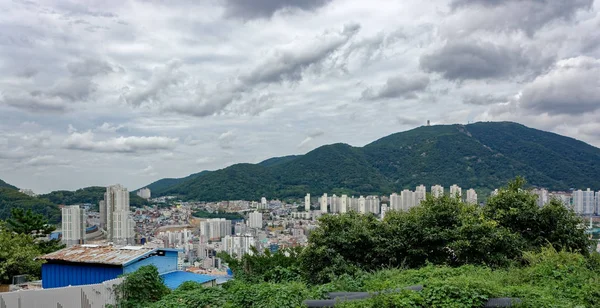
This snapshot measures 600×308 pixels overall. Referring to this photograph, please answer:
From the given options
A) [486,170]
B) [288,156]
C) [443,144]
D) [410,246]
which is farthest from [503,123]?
[410,246]

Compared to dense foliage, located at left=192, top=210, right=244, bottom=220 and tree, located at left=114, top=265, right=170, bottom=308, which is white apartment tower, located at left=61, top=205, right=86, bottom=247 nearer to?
tree, located at left=114, top=265, right=170, bottom=308

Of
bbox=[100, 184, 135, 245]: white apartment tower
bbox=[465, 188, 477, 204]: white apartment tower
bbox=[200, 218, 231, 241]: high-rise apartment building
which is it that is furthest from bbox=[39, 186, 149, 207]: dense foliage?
bbox=[465, 188, 477, 204]: white apartment tower

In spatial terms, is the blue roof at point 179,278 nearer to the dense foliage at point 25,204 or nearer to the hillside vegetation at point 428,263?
the hillside vegetation at point 428,263

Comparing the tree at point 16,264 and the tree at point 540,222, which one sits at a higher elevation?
the tree at point 540,222

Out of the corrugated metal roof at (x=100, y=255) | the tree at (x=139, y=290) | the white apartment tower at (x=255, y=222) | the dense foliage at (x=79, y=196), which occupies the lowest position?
the white apartment tower at (x=255, y=222)

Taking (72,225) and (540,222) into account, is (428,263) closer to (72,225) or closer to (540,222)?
(540,222)

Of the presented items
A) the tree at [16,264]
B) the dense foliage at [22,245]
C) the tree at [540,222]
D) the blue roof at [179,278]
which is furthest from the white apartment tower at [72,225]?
the tree at [540,222]

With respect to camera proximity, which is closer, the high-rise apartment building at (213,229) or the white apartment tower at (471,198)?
the white apartment tower at (471,198)

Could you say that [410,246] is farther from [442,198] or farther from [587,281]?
[587,281]
